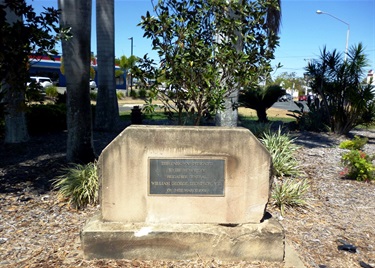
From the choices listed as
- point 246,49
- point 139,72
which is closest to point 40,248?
point 139,72

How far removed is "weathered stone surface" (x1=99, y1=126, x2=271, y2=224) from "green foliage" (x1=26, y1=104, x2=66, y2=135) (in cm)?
784

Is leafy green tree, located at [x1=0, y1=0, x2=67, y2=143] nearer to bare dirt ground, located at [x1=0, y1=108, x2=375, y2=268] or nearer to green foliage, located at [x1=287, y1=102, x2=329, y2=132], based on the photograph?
bare dirt ground, located at [x1=0, y1=108, x2=375, y2=268]

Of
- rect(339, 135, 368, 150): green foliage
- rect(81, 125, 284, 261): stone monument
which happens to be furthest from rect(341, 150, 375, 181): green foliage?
rect(81, 125, 284, 261): stone monument

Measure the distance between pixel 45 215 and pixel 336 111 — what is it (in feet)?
32.6

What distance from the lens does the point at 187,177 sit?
144 inches

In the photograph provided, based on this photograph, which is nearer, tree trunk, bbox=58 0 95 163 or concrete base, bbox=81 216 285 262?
concrete base, bbox=81 216 285 262

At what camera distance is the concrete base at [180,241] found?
3.55 meters

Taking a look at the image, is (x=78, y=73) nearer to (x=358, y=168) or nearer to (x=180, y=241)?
(x=180, y=241)

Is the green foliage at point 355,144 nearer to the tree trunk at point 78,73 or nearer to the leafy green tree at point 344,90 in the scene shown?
the leafy green tree at point 344,90

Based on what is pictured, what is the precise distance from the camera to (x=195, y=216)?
3.70m

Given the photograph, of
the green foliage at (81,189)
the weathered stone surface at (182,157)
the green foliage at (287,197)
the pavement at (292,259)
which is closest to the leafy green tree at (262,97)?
the green foliage at (287,197)

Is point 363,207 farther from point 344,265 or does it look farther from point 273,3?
point 273,3

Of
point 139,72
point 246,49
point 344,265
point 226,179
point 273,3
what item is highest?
point 273,3

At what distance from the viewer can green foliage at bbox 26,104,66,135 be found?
1065 centimetres
